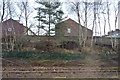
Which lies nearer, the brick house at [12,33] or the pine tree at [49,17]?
the brick house at [12,33]

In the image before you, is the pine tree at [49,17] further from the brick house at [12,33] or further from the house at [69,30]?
the brick house at [12,33]

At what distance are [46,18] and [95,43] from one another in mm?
1592

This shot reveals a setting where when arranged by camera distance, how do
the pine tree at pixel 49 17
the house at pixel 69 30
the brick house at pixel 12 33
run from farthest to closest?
the house at pixel 69 30, the pine tree at pixel 49 17, the brick house at pixel 12 33

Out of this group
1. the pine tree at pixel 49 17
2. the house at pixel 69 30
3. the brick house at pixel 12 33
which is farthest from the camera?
the house at pixel 69 30

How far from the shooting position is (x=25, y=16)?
335 centimetres

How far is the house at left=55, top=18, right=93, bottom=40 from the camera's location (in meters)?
3.48

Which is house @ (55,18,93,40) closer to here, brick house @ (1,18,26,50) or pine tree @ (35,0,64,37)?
pine tree @ (35,0,64,37)

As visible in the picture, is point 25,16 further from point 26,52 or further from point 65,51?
point 65,51

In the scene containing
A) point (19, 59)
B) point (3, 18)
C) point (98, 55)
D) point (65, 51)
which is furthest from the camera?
point (65, 51)

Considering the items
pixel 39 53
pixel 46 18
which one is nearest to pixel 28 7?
pixel 46 18

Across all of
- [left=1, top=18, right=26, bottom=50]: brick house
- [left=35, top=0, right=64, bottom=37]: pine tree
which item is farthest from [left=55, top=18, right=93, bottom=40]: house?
[left=1, top=18, right=26, bottom=50]: brick house

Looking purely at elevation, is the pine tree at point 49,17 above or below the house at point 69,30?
above

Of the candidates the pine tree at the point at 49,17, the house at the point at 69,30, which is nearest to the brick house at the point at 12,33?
the pine tree at the point at 49,17

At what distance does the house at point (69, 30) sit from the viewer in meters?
3.48
